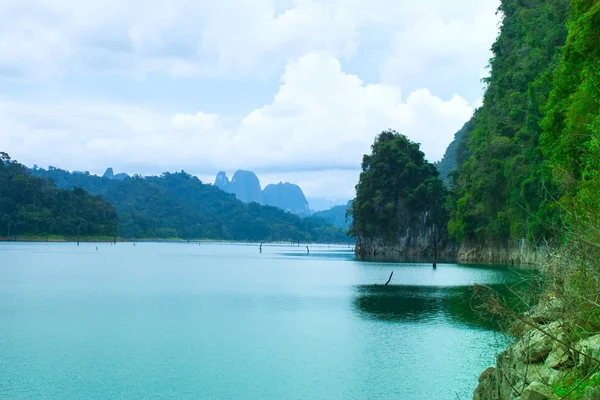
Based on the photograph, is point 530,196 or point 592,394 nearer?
point 592,394

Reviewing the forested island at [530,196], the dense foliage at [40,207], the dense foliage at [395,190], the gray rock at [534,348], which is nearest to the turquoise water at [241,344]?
the forested island at [530,196]

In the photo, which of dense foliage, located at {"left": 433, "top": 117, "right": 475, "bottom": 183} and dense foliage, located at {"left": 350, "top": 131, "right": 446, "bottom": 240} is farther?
dense foliage, located at {"left": 433, "top": 117, "right": 475, "bottom": 183}

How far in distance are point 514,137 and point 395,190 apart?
116ft

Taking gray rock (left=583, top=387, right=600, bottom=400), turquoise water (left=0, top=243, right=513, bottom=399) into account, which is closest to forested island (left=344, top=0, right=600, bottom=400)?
gray rock (left=583, top=387, right=600, bottom=400)

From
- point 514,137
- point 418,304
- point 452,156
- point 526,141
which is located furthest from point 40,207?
point 418,304

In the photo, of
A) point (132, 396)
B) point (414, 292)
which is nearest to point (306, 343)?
point (132, 396)

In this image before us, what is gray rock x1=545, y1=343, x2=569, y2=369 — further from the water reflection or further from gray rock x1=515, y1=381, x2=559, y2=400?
the water reflection

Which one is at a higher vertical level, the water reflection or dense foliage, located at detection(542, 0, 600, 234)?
dense foliage, located at detection(542, 0, 600, 234)

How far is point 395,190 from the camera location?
298 ft

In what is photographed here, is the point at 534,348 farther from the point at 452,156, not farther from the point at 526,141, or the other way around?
the point at 452,156

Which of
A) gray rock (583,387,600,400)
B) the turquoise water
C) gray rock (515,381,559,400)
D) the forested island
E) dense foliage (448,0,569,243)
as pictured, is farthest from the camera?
dense foliage (448,0,569,243)

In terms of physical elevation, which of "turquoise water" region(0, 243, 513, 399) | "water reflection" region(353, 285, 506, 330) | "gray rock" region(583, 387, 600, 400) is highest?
"gray rock" region(583, 387, 600, 400)

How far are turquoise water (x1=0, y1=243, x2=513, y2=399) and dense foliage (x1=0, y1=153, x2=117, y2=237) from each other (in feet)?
326

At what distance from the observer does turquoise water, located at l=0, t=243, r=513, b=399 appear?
1598 centimetres
